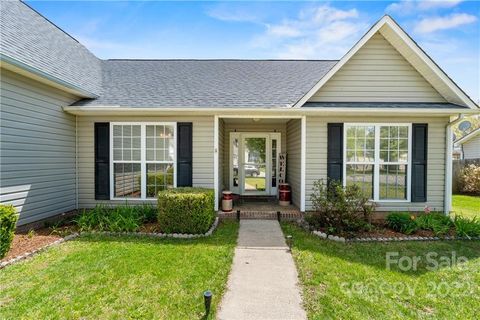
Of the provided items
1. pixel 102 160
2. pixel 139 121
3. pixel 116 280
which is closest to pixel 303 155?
pixel 139 121

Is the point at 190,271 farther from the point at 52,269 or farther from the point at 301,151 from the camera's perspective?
the point at 301,151

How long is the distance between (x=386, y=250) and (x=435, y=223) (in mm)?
2081

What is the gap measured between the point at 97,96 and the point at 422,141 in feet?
30.7

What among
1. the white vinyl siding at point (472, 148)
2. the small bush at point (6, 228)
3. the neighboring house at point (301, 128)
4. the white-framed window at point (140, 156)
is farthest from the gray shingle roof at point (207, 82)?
the white vinyl siding at point (472, 148)

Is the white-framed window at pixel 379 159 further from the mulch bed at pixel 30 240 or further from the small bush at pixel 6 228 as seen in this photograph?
the small bush at pixel 6 228

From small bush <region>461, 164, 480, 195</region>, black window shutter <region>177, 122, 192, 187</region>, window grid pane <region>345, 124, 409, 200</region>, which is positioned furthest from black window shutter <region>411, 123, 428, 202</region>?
small bush <region>461, 164, 480, 195</region>

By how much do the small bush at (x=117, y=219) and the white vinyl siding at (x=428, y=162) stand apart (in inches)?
175

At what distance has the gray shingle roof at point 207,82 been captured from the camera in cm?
726

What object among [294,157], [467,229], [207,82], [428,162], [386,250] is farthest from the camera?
[207,82]

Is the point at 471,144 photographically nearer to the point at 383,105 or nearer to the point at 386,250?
the point at 383,105

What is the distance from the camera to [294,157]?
8242 mm

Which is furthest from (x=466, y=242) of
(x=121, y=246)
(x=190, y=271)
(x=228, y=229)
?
(x=121, y=246)

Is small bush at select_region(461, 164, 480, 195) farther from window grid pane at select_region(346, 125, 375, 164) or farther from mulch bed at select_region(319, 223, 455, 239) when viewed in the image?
window grid pane at select_region(346, 125, 375, 164)

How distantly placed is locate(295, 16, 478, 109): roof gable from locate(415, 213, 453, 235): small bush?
3.05 m
